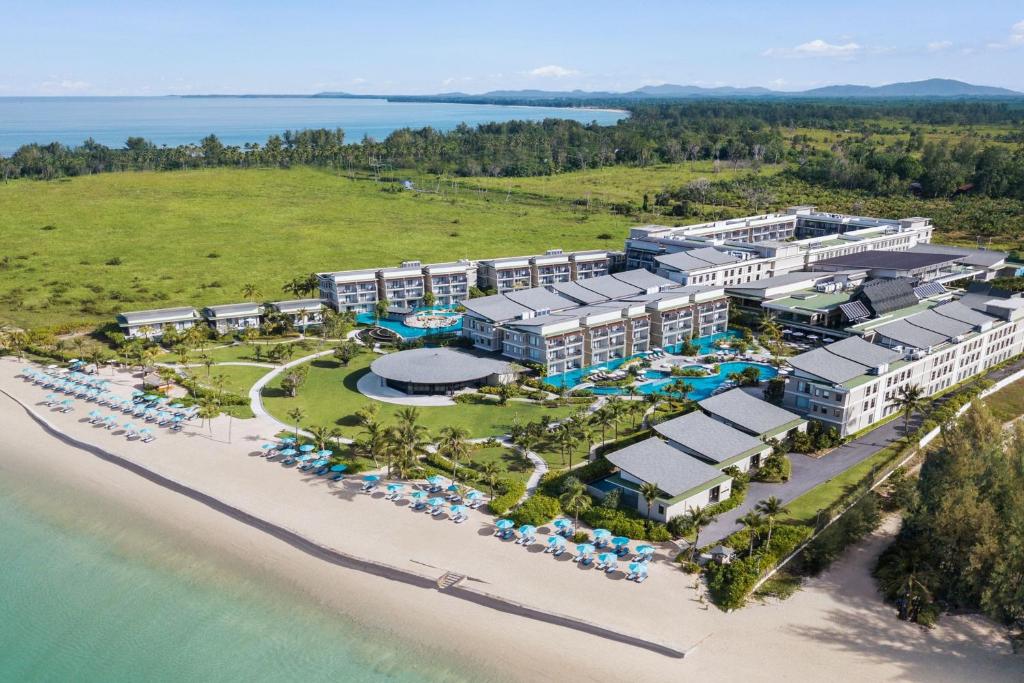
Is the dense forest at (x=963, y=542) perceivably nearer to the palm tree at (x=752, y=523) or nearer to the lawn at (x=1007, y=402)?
the palm tree at (x=752, y=523)

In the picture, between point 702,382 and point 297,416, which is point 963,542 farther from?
point 297,416

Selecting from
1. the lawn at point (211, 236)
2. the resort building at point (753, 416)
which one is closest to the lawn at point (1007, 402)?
the resort building at point (753, 416)

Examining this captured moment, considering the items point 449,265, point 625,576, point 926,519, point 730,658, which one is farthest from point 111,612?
point 449,265

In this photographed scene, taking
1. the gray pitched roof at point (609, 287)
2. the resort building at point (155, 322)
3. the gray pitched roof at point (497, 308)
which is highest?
the gray pitched roof at point (609, 287)

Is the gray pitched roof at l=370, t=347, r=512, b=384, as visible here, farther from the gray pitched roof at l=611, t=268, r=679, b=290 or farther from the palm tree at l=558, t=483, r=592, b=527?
the gray pitched roof at l=611, t=268, r=679, b=290

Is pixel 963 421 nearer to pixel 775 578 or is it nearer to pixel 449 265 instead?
pixel 775 578

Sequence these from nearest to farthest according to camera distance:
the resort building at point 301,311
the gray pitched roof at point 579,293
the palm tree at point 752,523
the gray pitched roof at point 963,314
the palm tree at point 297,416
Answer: the palm tree at point 752,523
the palm tree at point 297,416
the gray pitched roof at point 963,314
the gray pitched roof at point 579,293
the resort building at point 301,311
